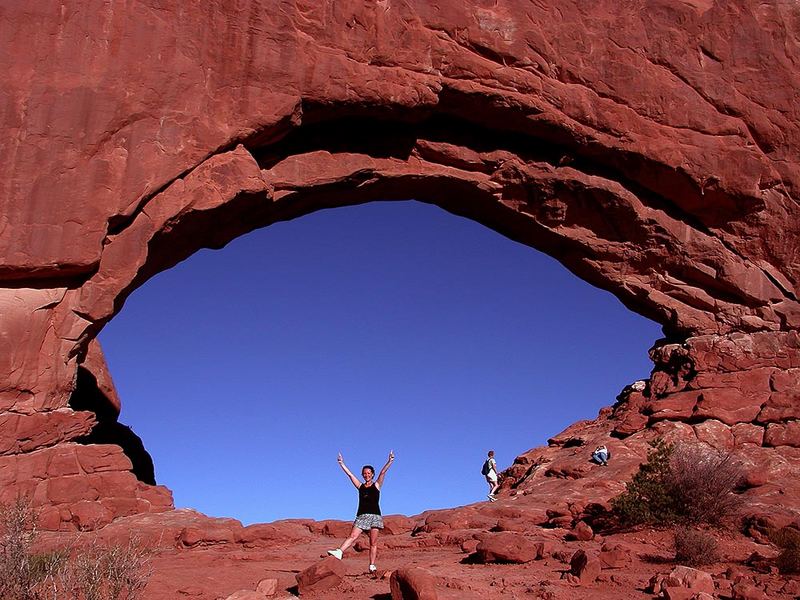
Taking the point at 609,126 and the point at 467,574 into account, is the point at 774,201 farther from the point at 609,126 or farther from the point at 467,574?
the point at 467,574

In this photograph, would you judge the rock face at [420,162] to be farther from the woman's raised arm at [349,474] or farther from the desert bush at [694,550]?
the woman's raised arm at [349,474]

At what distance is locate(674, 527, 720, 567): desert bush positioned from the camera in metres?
9.79

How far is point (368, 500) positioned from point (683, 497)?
556 cm

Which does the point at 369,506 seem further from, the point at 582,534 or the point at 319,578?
the point at 582,534

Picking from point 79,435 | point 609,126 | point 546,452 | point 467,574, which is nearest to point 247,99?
point 79,435

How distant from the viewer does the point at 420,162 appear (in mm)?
18219

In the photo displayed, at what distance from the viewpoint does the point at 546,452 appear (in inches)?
822

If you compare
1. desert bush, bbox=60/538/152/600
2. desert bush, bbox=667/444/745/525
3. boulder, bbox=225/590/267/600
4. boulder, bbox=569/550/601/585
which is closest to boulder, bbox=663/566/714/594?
boulder, bbox=569/550/601/585

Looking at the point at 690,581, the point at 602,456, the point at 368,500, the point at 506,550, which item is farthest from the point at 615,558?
the point at 602,456

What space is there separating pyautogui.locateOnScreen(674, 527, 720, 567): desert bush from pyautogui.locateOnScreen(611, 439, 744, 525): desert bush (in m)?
2.28

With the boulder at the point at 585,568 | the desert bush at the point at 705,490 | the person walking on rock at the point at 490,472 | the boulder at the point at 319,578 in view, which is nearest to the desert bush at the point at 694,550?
the boulder at the point at 585,568

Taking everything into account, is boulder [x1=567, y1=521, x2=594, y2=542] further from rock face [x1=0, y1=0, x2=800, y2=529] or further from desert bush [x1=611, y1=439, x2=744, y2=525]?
rock face [x1=0, y1=0, x2=800, y2=529]

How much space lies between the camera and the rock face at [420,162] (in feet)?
45.5

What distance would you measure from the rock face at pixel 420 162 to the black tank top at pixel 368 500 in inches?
186
